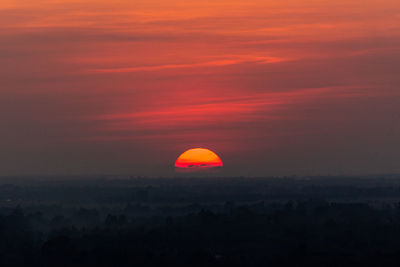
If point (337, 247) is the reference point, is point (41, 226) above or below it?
above

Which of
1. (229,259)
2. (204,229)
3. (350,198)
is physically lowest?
(229,259)

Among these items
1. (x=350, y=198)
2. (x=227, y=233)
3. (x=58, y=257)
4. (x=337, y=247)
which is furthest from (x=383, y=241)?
(x=350, y=198)

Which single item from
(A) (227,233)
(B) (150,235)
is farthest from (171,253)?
(A) (227,233)

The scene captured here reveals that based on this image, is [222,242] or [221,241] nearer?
[222,242]

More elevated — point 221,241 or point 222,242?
point 221,241

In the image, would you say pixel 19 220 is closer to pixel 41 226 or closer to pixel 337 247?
pixel 41 226

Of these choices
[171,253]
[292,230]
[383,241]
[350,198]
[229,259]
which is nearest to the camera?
[229,259]

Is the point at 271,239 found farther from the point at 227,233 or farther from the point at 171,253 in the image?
the point at 171,253

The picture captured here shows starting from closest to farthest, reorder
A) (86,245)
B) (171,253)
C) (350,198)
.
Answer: (171,253) → (86,245) → (350,198)

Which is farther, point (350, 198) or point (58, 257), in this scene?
point (350, 198)
